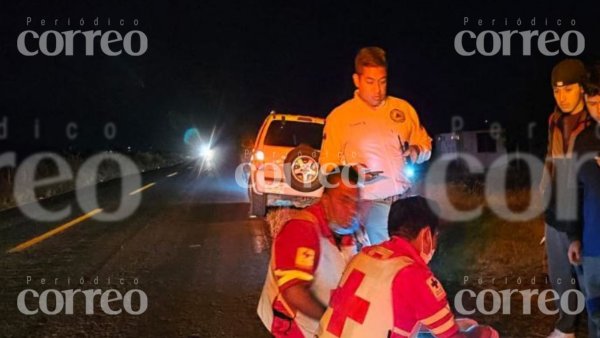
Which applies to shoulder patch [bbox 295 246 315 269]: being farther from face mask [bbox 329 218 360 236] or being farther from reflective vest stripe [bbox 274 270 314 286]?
face mask [bbox 329 218 360 236]

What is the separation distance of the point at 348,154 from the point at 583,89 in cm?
147

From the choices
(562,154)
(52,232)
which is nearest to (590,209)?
(562,154)

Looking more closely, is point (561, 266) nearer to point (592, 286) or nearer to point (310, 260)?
point (592, 286)

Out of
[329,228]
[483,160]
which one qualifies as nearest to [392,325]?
[329,228]

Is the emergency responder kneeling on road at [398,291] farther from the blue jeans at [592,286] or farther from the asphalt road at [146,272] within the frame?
the asphalt road at [146,272]

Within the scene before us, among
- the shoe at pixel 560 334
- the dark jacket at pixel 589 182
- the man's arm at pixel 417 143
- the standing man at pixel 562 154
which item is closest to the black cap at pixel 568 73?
the standing man at pixel 562 154

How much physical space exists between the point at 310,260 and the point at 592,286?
2.09 m

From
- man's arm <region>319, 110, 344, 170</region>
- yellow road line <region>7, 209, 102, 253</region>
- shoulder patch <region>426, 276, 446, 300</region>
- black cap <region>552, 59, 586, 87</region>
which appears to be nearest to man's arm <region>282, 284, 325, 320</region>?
shoulder patch <region>426, 276, 446, 300</region>

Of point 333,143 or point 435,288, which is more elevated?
point 333,143

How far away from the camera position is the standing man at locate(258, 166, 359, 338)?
2734mm

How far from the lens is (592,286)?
3.87 meters

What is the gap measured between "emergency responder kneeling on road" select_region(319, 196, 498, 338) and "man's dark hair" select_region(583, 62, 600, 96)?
5.65 ft

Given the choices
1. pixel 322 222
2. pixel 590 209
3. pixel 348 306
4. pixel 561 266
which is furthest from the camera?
pixel 561 266

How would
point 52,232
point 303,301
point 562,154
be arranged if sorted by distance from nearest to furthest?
1. point 303,301
2. point 562,154
3. point 52,232
